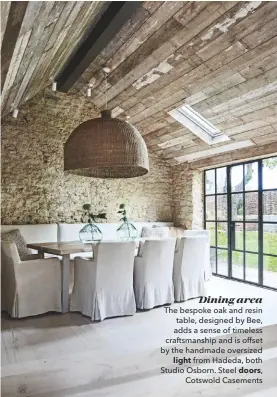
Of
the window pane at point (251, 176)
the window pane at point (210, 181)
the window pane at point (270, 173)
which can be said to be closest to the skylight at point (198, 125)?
the window pane at point (251, 176)

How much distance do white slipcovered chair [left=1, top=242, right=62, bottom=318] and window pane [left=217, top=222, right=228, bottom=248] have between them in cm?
330

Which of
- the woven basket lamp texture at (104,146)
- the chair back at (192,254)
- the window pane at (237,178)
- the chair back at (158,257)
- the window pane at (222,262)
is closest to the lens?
the woven basket lamp texture at (104,146)

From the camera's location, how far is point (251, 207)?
5.57 meters

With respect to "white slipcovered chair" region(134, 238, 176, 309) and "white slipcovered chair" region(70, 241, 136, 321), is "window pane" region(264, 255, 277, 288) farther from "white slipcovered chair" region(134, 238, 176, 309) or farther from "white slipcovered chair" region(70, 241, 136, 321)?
"white slipcovered chair" region(70, 241, 136, 321)

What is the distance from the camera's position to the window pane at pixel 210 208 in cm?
647

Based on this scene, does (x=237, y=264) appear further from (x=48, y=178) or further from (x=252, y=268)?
(x=48, y=178)

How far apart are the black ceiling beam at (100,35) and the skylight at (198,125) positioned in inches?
64.7

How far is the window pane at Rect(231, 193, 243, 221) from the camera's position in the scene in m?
5.77

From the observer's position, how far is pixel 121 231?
496 cm

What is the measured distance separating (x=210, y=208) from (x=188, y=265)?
2.42 metres

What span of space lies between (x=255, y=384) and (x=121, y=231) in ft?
9.69

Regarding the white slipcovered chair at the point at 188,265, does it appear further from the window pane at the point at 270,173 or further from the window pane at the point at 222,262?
the window pane at the point at 222,262

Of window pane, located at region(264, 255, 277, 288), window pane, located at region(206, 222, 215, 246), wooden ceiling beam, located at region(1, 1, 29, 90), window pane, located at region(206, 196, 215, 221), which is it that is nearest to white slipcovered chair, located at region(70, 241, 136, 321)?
wooden ceiling beam, located at region(1, 1, 29, 90)

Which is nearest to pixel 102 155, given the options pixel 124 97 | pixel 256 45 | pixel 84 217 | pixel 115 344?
pixel 115 344
